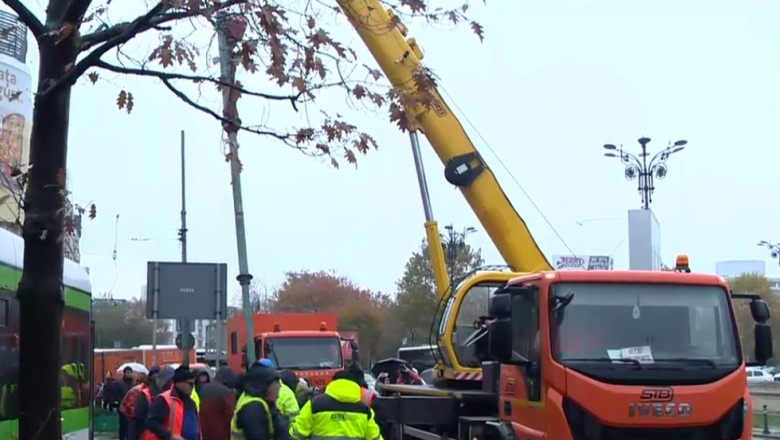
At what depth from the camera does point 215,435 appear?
39.0 ft

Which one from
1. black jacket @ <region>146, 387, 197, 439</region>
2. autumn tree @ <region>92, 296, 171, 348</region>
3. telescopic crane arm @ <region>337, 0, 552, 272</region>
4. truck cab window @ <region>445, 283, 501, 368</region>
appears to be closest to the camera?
black jacket @ <region>146, 387, 197, 439</region>

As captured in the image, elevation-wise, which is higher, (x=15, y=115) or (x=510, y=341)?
(x=15, y=115)

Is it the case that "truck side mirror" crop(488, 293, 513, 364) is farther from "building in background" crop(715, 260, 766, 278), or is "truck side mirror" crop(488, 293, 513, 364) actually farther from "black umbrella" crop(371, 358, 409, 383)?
"building in background" crop(715, 260, 766, 278)

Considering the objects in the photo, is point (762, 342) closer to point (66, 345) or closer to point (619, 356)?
point (619, 356)

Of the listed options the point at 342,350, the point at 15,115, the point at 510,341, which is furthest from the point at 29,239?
the point at 15,115

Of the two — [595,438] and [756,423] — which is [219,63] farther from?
[756,423]

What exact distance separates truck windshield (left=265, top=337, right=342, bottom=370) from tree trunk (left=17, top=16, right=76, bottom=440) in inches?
748

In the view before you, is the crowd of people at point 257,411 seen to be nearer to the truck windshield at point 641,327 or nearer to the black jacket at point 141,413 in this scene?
the black jacket at point 141,413

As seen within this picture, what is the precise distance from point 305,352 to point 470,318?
1243cm

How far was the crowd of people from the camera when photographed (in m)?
8.74

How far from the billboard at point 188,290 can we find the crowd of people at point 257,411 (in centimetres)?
198

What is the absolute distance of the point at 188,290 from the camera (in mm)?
14086

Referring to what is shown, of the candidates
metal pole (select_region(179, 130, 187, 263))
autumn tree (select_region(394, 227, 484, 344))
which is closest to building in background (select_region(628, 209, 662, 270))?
metal pole (select_region(179, 130, 187, 263))

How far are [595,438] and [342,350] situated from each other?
16.2 meters
